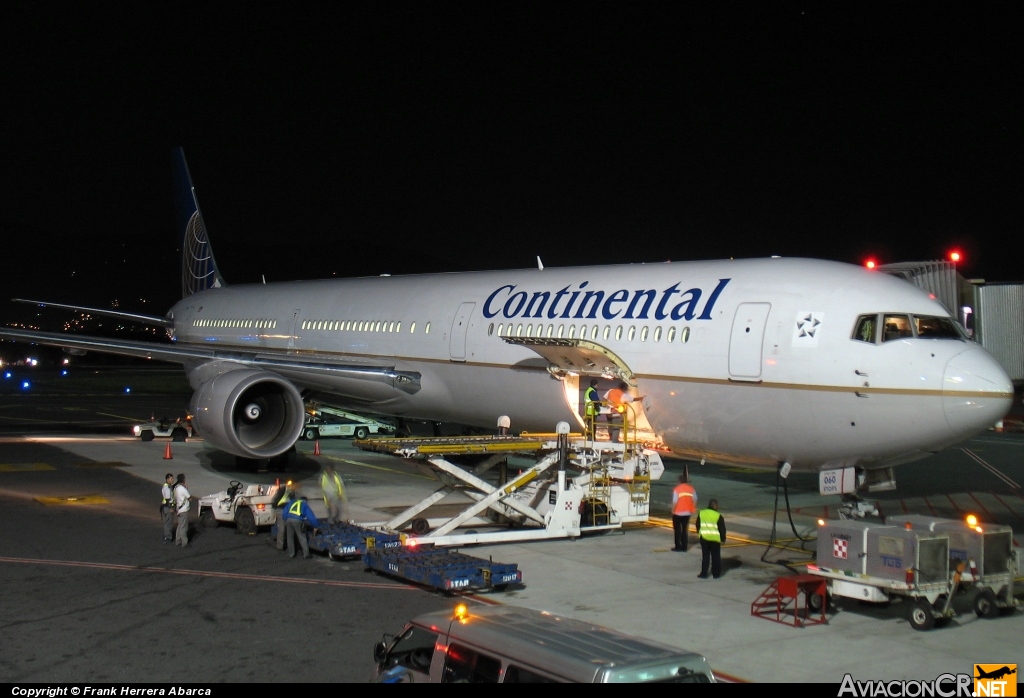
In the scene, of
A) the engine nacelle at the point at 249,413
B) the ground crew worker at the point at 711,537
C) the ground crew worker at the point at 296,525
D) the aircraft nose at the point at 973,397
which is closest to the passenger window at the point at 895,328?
the aircraft nose at the point at 973,397

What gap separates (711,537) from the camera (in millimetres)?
13180

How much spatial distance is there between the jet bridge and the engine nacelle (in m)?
4.47

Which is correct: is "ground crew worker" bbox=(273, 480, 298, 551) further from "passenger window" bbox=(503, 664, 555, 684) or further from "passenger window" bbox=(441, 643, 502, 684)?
"passenger window" bbox=(503, 664, 555, 684)

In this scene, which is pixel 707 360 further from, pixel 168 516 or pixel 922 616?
pixel 168 516

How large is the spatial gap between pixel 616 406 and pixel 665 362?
4.26ft

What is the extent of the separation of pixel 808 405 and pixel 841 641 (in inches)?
165

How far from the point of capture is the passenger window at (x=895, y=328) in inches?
536

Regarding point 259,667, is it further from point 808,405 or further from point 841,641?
point 808,405

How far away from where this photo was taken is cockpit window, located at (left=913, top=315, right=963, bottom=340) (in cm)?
1369

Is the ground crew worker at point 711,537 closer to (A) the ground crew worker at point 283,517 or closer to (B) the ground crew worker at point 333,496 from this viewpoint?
(A) the ground crew worker at point 283,517

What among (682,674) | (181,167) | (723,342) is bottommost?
(682,674)

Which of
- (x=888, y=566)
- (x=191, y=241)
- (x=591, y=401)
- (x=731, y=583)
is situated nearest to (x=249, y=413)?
(x=591, y=401)

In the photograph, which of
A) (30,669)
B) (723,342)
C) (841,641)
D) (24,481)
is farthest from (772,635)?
(24,481)

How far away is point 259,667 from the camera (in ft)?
30.6
